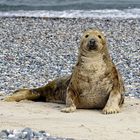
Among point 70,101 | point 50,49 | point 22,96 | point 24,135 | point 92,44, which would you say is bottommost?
point 50,49

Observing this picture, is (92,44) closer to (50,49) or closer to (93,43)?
(93,43)

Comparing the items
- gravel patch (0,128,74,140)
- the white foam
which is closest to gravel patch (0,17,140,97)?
the white foam

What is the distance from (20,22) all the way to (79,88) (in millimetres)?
18525

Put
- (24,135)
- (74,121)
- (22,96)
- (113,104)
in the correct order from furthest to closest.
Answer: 1. (22,96)
2. (113,104)
3. (74,121)
4. (24,135)

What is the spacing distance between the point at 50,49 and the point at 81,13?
1551cm

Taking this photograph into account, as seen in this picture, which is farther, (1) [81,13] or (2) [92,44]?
(1) [81,13]

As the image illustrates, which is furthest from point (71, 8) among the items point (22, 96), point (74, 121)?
point (74, 121)

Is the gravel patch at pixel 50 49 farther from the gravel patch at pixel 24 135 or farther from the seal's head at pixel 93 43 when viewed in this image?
Result: the gravel patch at pixel 24 135

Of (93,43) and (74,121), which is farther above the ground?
(93,43)

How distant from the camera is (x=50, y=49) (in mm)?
18359

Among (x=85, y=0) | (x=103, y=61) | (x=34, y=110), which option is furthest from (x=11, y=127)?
(x=85, y=0)

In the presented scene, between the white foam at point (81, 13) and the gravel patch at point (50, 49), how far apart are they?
3494 millimetres

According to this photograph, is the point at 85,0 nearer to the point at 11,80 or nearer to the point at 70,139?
the point at 11,80

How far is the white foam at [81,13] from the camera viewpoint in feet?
105
